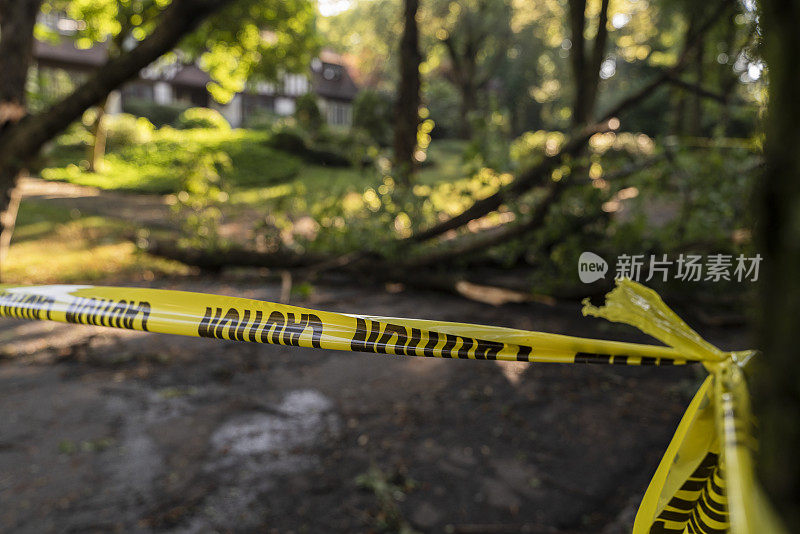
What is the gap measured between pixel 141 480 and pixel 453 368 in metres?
2.51

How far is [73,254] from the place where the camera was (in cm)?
739

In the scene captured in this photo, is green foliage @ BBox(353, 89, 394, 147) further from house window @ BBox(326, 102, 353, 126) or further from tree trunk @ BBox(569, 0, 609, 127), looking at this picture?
house window @ BBox(326, 102, 353, 126)

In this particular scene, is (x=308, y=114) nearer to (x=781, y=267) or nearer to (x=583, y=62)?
(x=583, y=62)

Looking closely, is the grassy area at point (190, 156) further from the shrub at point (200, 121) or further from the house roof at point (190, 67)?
the house roof at point (190, 67)

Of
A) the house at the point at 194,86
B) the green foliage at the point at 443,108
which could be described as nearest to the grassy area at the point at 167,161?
the house at the point at 194,86

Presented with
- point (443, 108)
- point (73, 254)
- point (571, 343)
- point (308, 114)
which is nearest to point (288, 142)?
point (308, 114)

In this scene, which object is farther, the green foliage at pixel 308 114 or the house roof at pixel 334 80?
the house roof at pixel 334 80

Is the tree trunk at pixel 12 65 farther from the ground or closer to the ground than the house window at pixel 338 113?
closer to the ground

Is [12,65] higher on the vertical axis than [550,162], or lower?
higher

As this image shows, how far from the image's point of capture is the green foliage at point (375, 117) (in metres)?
20.0

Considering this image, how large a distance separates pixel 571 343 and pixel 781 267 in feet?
2.08

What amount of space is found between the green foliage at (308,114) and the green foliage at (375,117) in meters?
1.76

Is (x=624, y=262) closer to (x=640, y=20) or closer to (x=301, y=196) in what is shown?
(x=301, y=196)

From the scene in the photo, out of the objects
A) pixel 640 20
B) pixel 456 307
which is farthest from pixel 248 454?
pixel 640 20
